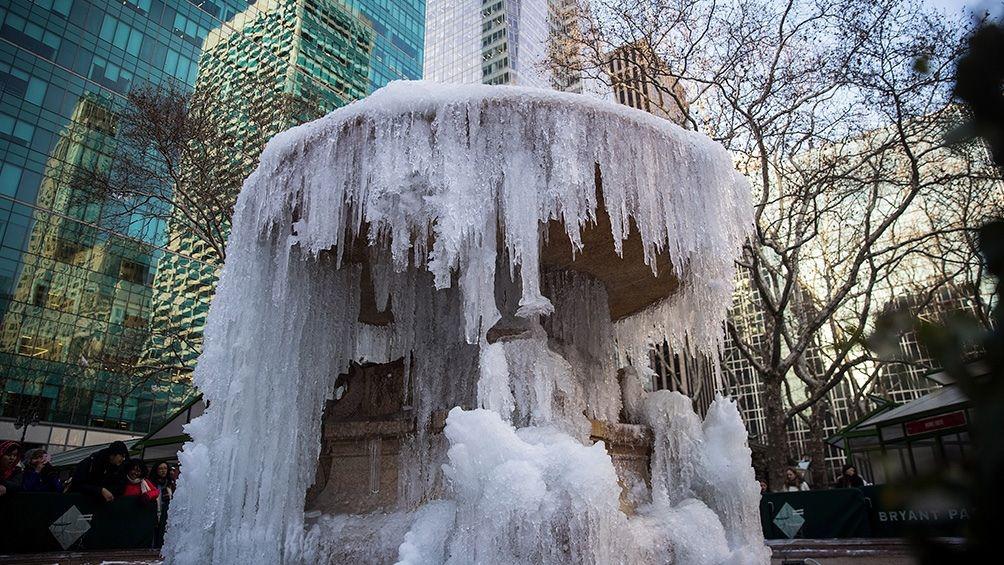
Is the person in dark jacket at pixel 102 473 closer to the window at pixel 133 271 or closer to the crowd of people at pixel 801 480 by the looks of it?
the crowd of people at pixel 801 480

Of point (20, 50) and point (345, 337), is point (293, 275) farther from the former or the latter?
point (20, 50)

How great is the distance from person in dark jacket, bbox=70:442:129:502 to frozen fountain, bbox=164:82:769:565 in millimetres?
3140

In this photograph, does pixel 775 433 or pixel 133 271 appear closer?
pixel 775 433

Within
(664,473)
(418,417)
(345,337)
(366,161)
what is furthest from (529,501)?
(345,337)

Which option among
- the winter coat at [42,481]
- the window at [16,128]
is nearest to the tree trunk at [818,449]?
the winter coat at [42,481]

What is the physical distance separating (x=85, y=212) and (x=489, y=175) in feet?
132

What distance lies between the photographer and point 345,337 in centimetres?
751

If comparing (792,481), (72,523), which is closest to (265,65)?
(72,523)

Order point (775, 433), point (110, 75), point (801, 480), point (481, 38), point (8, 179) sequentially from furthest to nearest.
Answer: point (481, 38) → point (110, 75) → point (8, 179) → point (801, 480) → point (775, 433)

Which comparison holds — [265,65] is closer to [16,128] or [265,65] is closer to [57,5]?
[16,128]

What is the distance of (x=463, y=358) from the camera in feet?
22.2

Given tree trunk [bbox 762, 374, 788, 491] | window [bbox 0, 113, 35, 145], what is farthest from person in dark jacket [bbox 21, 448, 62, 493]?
window [bbox 0, 113, 35, 145]

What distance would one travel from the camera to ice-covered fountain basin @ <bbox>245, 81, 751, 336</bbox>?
5480 mm

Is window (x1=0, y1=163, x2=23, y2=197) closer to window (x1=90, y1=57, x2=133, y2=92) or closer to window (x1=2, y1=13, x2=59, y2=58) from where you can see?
window (x1=2, y1=13, x2=59, y2=58)
